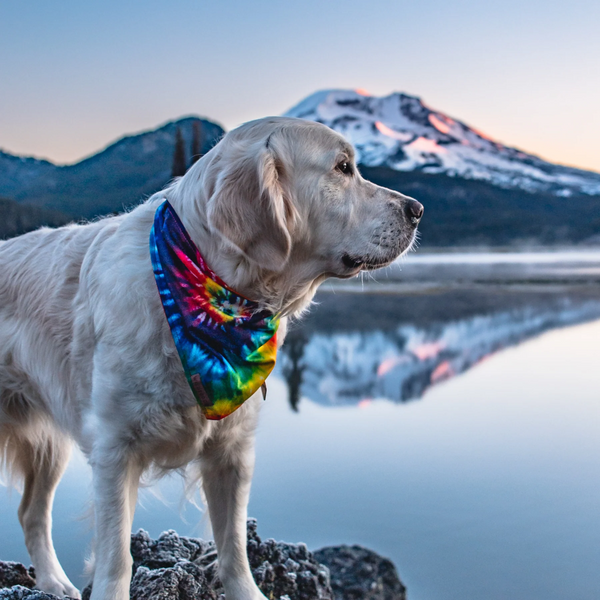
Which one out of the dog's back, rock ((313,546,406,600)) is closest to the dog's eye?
the dog's back

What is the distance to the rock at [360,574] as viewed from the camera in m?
3.28

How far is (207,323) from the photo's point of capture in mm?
2453

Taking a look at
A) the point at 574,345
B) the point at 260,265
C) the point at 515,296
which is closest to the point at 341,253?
the point at 260,265

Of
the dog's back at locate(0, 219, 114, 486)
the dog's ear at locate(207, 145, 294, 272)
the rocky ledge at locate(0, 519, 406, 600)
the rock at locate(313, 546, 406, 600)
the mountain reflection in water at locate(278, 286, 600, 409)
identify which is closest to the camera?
the dog's ear at locate(207, 145, 294, 272)

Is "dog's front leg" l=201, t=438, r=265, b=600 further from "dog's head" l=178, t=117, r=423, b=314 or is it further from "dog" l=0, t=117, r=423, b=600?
"dog's head" l=178, t=117, r=423, b=314

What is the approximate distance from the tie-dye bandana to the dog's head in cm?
13

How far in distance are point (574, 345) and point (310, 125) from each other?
8.38 m

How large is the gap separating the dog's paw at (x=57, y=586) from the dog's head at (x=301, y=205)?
187cm

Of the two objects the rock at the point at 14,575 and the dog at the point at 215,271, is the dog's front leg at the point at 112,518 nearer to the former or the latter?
the dog at the point at 215,271

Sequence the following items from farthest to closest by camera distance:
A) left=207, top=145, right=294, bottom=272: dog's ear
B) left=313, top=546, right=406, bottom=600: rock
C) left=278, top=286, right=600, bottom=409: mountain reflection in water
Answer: left=278, top=286, right=600, bottom=409: mountain reflection in water, left=313, top=546, right=406, bottom=600: rock, left=207, top=145, right=294, bottom=272: dog's ear

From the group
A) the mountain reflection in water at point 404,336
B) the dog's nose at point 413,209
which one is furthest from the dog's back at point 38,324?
Answer: the mountain reflection in water at point 404,336

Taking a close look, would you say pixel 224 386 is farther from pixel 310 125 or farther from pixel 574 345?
pixel 574 345

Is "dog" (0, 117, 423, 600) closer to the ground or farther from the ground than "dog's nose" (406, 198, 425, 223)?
closer to the ground

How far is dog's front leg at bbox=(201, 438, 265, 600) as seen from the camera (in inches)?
108
